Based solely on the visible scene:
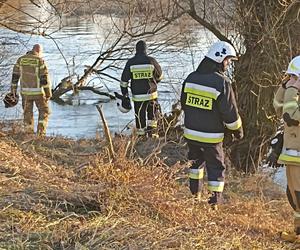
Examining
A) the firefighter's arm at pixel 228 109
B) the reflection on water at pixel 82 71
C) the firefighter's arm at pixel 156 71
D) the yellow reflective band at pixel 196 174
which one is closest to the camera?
the firefighter's arm at pixel 228 109

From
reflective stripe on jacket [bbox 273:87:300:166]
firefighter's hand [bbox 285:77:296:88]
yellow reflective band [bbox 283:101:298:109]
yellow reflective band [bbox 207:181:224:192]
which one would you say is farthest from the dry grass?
firefighter's hand [bbox 285:77:296:88]

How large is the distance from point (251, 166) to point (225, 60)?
433cm

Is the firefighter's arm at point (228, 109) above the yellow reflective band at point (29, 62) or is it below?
below

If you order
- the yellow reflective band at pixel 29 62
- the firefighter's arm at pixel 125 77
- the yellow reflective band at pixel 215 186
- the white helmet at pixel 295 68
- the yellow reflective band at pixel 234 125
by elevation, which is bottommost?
the yellow reflective band at pixel 215 186

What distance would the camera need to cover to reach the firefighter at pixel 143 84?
384 inches

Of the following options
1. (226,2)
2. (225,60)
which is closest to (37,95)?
(226,2)

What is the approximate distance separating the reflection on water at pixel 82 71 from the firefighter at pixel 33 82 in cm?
179

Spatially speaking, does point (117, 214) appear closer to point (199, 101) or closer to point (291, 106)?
point (291, 106)

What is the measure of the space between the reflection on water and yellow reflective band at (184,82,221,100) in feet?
19.9

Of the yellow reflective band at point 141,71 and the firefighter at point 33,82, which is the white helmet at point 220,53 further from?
the firefighter at point 33,82

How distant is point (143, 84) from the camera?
32.3ft

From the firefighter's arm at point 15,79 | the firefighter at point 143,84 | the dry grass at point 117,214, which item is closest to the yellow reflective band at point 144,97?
the firefighter at point 143,84

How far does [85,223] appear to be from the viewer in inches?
165

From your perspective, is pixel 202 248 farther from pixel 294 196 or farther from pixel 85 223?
pixel 294 196
